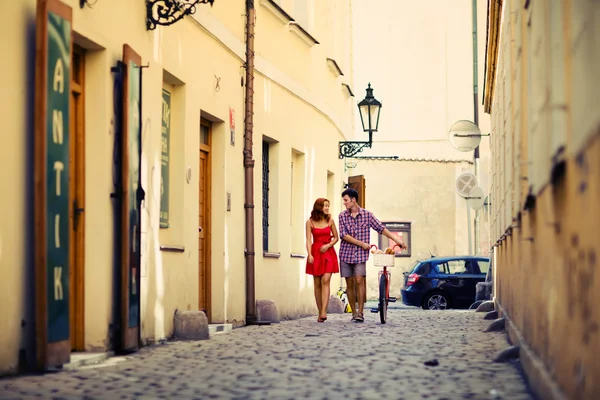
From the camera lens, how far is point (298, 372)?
821cm

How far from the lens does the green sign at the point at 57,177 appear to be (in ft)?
27.0

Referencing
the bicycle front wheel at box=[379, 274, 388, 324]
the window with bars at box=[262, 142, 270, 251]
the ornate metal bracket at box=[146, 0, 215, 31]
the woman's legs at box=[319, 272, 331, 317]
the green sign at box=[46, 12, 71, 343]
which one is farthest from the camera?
the window with bars at box=[262, 142, 270, 251]

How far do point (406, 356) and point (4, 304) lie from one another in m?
3.47

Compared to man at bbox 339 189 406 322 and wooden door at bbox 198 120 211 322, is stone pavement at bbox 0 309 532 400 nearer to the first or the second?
wooden door at bbox 198 120 211 322

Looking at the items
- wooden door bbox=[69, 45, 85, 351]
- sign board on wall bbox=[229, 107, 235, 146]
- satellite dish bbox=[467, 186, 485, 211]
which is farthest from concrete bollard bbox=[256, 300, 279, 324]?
satellite dish bbox=[467, 186, 485, 211]

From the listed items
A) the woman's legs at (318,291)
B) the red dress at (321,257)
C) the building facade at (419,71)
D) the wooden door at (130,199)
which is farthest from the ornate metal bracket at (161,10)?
the building facade at (419,71)

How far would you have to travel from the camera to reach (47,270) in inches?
323

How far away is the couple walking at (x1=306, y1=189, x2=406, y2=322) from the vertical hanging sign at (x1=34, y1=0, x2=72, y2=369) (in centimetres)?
722

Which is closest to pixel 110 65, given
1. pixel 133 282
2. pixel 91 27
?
pixel 91 27

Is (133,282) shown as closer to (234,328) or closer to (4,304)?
(4,304)

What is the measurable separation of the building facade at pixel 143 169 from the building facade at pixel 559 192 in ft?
11.2

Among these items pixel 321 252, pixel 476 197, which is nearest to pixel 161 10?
pixel 321 252

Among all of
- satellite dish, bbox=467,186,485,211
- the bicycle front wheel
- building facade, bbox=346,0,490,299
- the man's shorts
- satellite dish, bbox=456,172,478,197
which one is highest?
building facade, bbox=346,0,490,299

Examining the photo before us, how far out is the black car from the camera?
85.1ft
